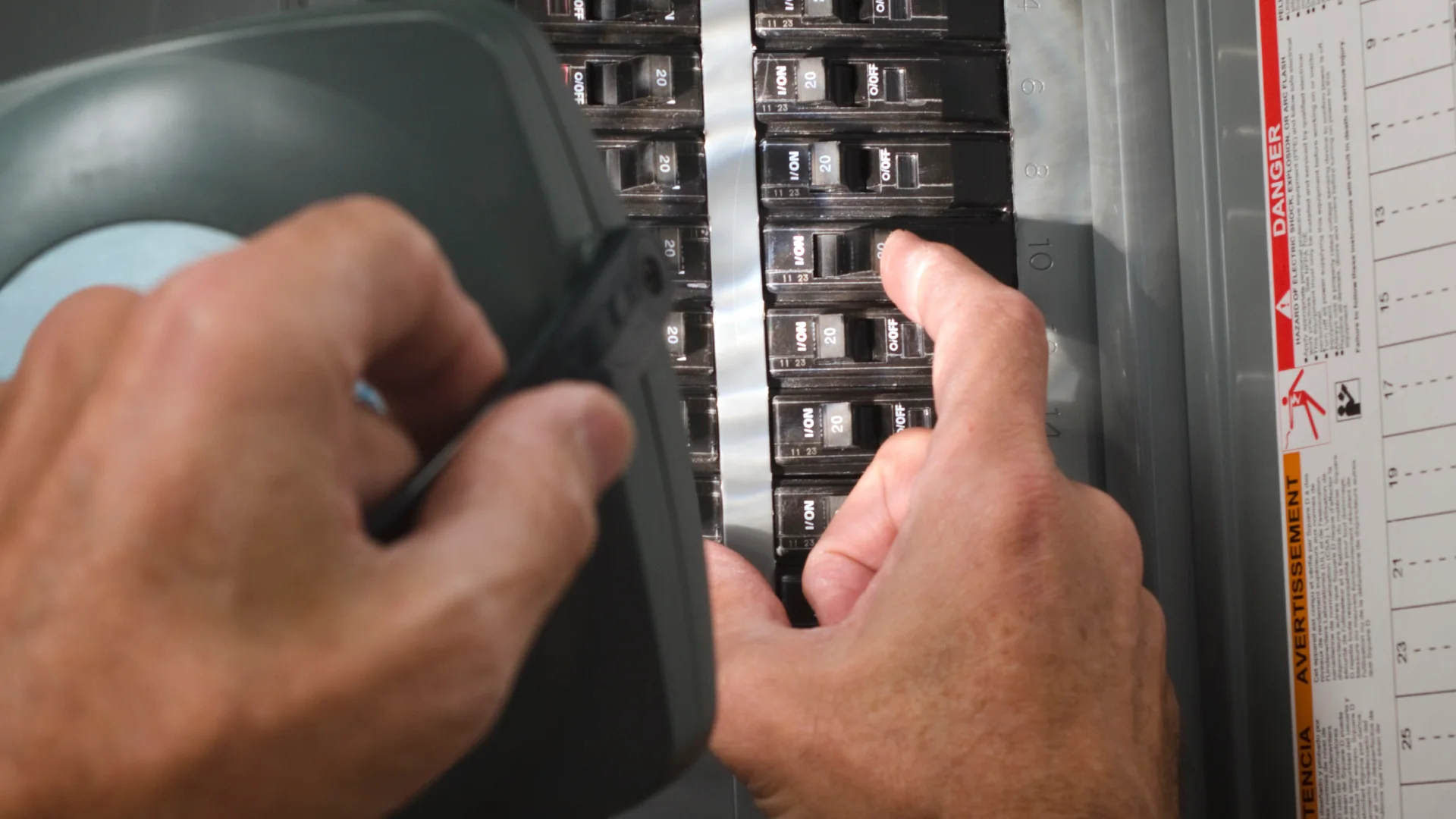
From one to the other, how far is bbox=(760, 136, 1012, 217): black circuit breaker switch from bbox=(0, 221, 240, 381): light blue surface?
46 centimetres

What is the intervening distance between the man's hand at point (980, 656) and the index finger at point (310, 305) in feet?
1.35

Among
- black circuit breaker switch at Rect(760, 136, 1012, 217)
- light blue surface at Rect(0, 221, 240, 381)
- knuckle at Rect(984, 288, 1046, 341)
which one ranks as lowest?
knuckle at Rect(984, 288, 1046, 341)

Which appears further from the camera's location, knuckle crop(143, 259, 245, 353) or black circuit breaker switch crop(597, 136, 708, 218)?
black circuit breaker switch crop(597, 136, 708, 218)

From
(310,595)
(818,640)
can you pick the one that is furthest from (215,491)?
(818,640)

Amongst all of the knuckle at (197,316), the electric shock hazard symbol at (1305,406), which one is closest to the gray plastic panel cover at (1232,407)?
the electric shock hazard symbol at (1305,406)

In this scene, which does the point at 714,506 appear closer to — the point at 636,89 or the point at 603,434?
the point at 636,89

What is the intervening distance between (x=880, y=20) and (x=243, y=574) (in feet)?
2.36

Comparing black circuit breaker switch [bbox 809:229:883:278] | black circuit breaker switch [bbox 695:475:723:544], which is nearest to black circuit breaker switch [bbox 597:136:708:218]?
black circuit breaker switch [bbox 809:229:883:278]

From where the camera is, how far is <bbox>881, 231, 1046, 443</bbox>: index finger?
74cm

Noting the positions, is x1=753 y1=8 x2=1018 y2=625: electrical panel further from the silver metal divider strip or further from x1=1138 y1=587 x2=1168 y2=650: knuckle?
x1=1138 y1=587 x2=1168 y2=650: knuckle

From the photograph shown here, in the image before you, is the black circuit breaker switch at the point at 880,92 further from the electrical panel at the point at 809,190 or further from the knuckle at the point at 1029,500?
the knuckle at the point at 1029,500

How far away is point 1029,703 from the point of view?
678 mm

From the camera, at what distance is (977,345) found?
76cm

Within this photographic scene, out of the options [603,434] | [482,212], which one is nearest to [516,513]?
[603,434]
